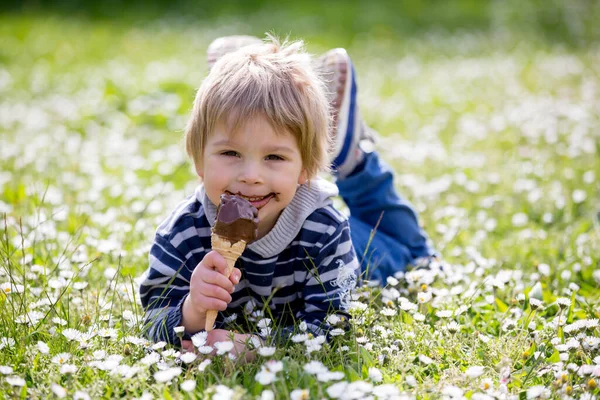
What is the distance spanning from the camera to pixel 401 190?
464cm

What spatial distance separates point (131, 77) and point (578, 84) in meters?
4.90

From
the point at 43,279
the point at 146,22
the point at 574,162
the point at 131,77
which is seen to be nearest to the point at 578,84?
the point at 574,162

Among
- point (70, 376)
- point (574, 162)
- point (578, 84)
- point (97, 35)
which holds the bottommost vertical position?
point (70, 376)

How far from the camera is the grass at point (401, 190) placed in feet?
7.40

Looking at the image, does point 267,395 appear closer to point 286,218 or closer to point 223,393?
point 223,393

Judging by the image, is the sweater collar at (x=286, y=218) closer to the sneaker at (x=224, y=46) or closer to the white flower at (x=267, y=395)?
the white flower at (x=267, y=395)

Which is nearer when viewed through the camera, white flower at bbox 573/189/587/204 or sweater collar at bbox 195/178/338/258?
sweater collar at bbox 195/178/338/258

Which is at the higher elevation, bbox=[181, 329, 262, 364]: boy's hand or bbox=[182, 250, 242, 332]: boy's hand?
bbox=[182, 250, 242, 332]: boy's hand

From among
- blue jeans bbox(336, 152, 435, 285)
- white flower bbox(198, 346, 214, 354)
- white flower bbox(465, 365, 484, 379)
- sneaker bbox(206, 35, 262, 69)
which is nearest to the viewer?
white flower bbox(465, 365, 484, 379)

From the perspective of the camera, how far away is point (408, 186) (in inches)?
184

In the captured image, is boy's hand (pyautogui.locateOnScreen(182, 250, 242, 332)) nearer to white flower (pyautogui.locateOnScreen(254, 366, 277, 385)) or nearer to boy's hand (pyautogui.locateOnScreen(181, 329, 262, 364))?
boy's hand (pyautogui.locateOnScreen(181, 329, 262, 364))

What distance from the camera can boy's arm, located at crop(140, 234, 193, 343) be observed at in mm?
2482

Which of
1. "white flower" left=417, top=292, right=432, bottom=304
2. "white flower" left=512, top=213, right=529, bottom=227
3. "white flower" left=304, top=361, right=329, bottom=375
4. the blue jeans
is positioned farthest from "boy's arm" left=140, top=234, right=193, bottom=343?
"white flower" left=512, top=213, right=529, bottom=227

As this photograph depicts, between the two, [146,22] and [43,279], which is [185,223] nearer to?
[43,279]
